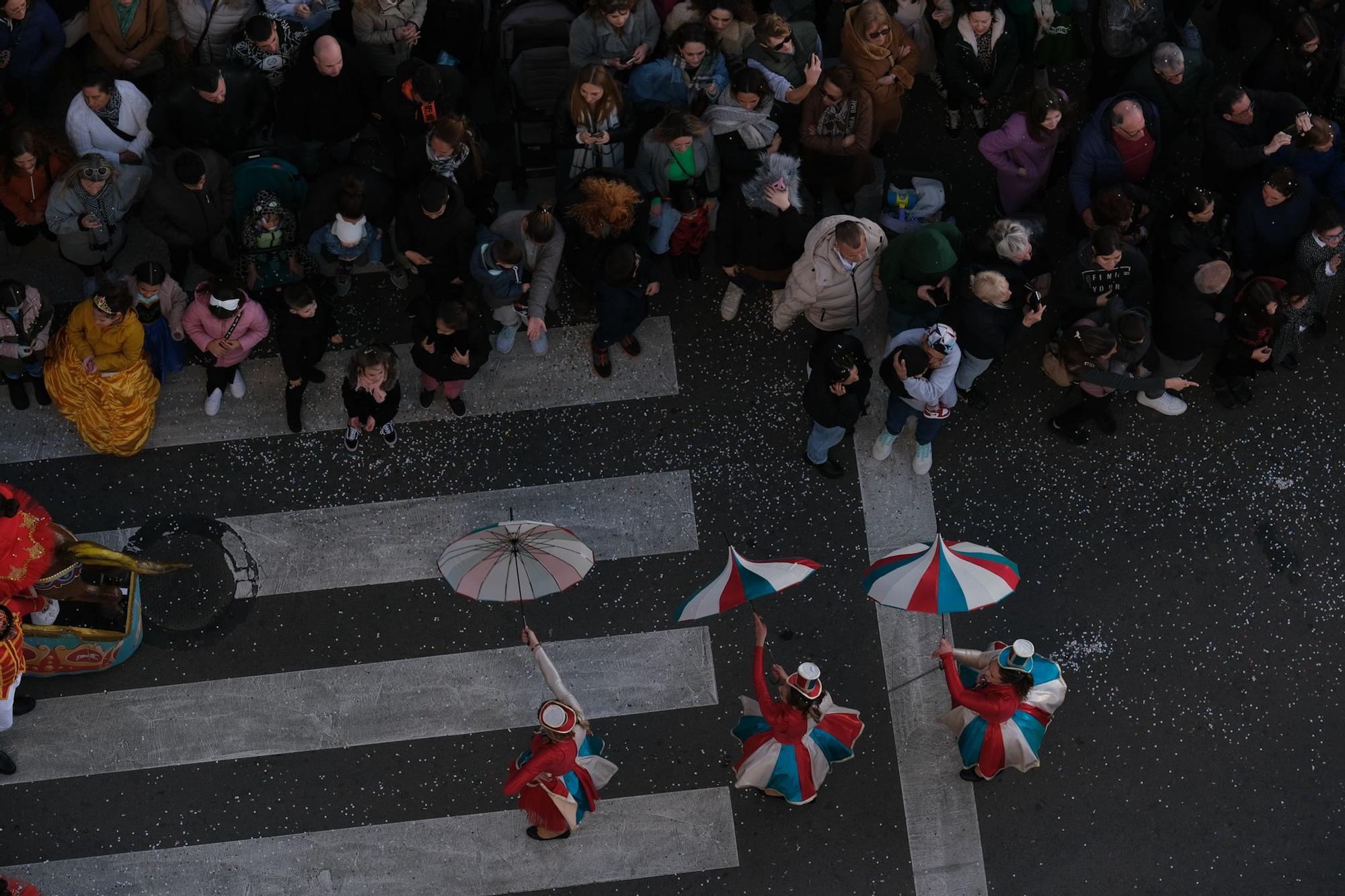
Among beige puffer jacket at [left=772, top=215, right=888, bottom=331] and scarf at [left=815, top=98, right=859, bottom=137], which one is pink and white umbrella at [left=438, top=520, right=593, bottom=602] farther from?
scarf at [left=815, top=98, right=859, bottom=137]

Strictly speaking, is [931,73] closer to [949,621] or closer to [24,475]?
[949,621]

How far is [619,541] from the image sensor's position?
8.86 metres

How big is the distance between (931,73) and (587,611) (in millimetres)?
4354

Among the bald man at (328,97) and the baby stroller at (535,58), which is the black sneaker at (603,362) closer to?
the baby stroller at (535,58)

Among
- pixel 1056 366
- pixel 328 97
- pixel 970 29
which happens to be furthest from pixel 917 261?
pixel 328 97

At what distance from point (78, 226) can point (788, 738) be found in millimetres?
5300

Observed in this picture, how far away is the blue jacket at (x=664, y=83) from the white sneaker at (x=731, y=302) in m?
1.24

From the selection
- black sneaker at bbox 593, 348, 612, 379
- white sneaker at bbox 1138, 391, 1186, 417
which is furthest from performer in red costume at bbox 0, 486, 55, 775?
white sneaker at bbox 1138, 391, 1186, 417

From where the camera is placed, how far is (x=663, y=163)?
8.35m

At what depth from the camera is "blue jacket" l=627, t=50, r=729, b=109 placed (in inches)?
335

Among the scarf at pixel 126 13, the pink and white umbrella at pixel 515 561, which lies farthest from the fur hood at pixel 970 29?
the scarf at pixel 126 13

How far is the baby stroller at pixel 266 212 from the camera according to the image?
8.51 meters

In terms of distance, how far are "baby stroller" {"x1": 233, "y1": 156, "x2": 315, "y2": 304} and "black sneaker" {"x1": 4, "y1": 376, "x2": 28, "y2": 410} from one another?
64.8 inches

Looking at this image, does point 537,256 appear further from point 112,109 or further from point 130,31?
point 130,31
